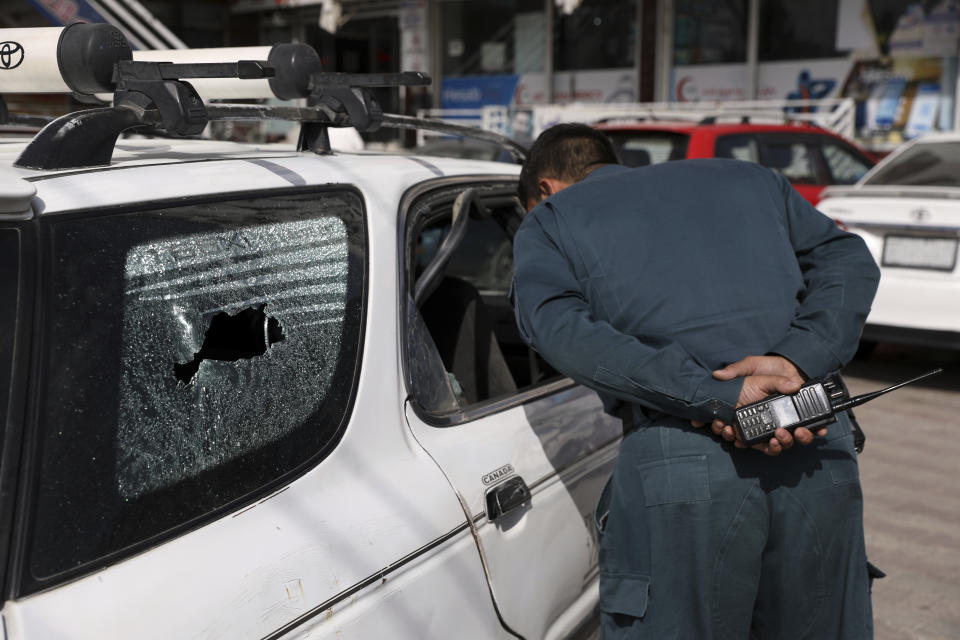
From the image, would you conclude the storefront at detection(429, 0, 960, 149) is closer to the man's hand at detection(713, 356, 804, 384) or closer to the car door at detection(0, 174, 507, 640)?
the man's hand at detection(713, 356, 804, 384)

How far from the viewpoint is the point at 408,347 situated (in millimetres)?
1968

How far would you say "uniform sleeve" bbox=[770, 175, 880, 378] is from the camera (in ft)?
6.54

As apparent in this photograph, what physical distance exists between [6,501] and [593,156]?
1.61 meters

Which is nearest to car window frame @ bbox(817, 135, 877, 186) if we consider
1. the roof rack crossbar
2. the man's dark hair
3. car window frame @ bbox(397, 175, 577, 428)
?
the man's dark hair

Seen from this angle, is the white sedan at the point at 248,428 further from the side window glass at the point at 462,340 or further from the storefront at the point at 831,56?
the storefront at the point at 831,56

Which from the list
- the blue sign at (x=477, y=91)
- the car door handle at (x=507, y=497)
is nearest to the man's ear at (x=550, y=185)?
the car door handle at (x=507, y=497)

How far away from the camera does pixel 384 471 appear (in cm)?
171

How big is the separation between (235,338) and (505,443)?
27.3 inches

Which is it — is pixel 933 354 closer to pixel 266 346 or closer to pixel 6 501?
pixel 266 346

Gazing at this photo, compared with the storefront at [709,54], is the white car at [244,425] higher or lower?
lower

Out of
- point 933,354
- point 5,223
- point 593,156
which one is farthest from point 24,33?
point 933,354

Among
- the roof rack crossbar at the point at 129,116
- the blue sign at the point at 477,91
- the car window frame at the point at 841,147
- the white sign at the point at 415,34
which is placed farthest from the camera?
the white sign at the point at 415,34

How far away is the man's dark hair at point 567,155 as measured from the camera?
240cm

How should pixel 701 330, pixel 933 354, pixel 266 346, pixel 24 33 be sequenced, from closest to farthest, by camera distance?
pixel 266 346 → pixel 24 33 → pixel 701 330 → pixel 933 354
